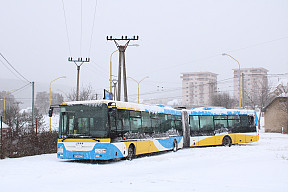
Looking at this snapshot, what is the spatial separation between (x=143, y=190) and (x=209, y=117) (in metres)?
20.0

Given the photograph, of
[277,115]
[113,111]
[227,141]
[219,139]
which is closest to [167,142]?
[219,139]

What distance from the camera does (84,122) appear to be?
58.2 ft

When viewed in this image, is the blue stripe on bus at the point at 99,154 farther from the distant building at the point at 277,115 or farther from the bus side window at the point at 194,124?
the distant building at the point at 277,115

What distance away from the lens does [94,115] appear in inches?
695

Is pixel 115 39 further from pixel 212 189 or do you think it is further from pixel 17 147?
pixel 212 189

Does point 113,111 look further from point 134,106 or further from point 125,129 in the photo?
point 134,106

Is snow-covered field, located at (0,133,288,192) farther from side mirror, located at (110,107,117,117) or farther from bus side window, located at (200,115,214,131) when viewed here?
bus side window, located at (200,115,214,131)

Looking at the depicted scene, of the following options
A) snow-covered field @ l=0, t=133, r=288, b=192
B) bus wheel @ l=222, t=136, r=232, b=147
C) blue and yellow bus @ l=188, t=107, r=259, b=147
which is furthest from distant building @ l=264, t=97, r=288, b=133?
snow-covered field @ l=0, t=133, r=288, b=192

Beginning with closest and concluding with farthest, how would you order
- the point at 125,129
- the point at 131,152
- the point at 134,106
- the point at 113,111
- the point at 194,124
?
the point at 113,111 → the point at 125,129 → the point at 131,152 → the point at 134,106 → the point at 194,124

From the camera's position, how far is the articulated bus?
1755 centimetres

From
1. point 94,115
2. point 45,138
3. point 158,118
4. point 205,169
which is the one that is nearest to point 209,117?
point 158,118

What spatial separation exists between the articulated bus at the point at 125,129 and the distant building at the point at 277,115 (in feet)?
118

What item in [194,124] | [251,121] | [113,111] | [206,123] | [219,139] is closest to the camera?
[113,111]

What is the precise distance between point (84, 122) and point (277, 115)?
51.0 metres
